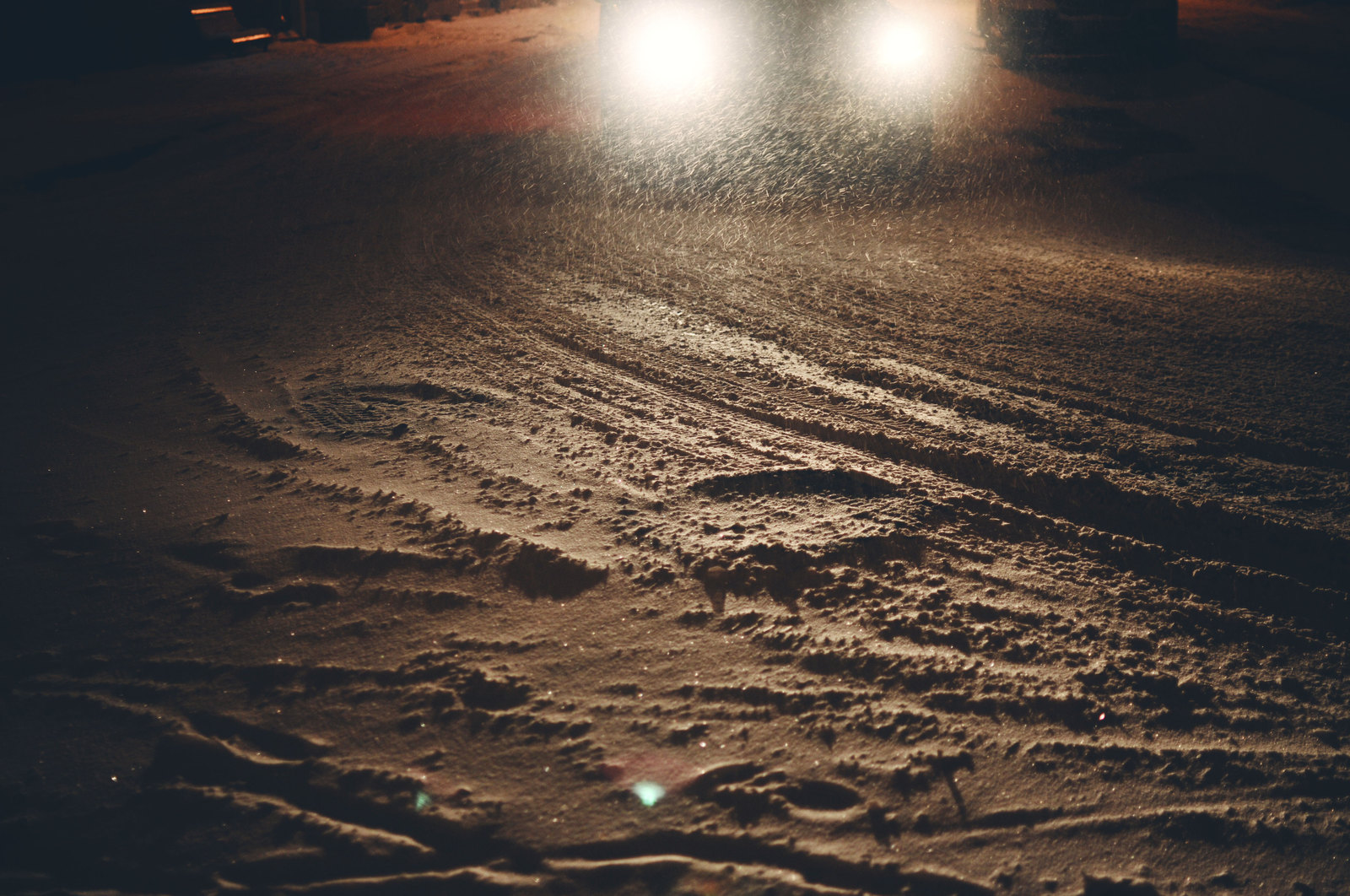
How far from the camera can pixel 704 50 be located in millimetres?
10578

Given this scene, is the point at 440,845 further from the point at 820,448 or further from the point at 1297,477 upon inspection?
the point at 1297,477

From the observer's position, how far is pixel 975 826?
69.1 inches

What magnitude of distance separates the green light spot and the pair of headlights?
27.5 feet

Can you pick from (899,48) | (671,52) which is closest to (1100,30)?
(899,48)

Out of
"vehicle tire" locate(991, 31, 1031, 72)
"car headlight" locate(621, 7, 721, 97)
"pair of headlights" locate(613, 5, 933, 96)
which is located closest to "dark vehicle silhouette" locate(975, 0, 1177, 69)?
"vehicle tire" locate(991, 31, 1031, 72)

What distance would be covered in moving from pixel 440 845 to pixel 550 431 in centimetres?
162

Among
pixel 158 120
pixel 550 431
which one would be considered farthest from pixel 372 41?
pixel 550 431

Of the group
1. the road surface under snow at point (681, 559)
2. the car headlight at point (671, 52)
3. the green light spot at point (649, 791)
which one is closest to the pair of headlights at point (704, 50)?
the car headlight at point (671, 52)

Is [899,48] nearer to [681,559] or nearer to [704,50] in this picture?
[704,50]

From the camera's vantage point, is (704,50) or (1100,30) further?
(704,50)

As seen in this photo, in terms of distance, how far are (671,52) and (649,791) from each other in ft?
36.5

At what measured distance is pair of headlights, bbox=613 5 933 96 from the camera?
30.9 feet

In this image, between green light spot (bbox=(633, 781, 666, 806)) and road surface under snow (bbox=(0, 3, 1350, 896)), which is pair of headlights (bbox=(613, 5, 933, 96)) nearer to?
road surface under snow (bbox=(0, 3, 1350, 896))

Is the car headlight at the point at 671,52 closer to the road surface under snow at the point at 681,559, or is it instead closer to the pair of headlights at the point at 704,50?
the pair of headlights at the point at 704,50
